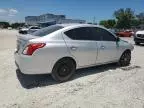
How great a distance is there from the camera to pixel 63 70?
6117 mm

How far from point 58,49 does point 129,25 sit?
2561 inches

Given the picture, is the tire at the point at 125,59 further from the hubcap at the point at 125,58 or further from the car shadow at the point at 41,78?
the car shadow at the point at 41,78

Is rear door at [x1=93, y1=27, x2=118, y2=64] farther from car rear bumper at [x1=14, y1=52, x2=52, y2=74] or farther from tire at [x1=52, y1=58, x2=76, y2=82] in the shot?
car rear bumper at [x1=14, y1=52, x2=52, y2=74]

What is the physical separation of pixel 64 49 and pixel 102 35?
1833 millimetres

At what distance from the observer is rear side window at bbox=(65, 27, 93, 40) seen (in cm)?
631

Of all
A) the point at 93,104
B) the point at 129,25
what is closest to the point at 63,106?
the point at 93,104

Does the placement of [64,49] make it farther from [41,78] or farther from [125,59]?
[125,59]

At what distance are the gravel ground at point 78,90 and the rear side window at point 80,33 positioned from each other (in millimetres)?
1162

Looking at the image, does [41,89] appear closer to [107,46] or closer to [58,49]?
[58,49]

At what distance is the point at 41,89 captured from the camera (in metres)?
5.58

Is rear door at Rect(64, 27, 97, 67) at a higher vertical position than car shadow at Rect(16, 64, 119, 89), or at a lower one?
higher

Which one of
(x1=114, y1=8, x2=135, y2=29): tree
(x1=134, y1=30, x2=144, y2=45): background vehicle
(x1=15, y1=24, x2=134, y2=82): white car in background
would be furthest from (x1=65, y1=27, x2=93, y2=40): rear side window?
(x1=114, y1=8, x2=135, y2=29): tree

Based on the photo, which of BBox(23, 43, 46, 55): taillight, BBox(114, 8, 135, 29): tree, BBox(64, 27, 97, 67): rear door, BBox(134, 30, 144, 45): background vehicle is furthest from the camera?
BBox(114, 8, 135, 29): tree

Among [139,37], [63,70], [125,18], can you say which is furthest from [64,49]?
[125,18]
